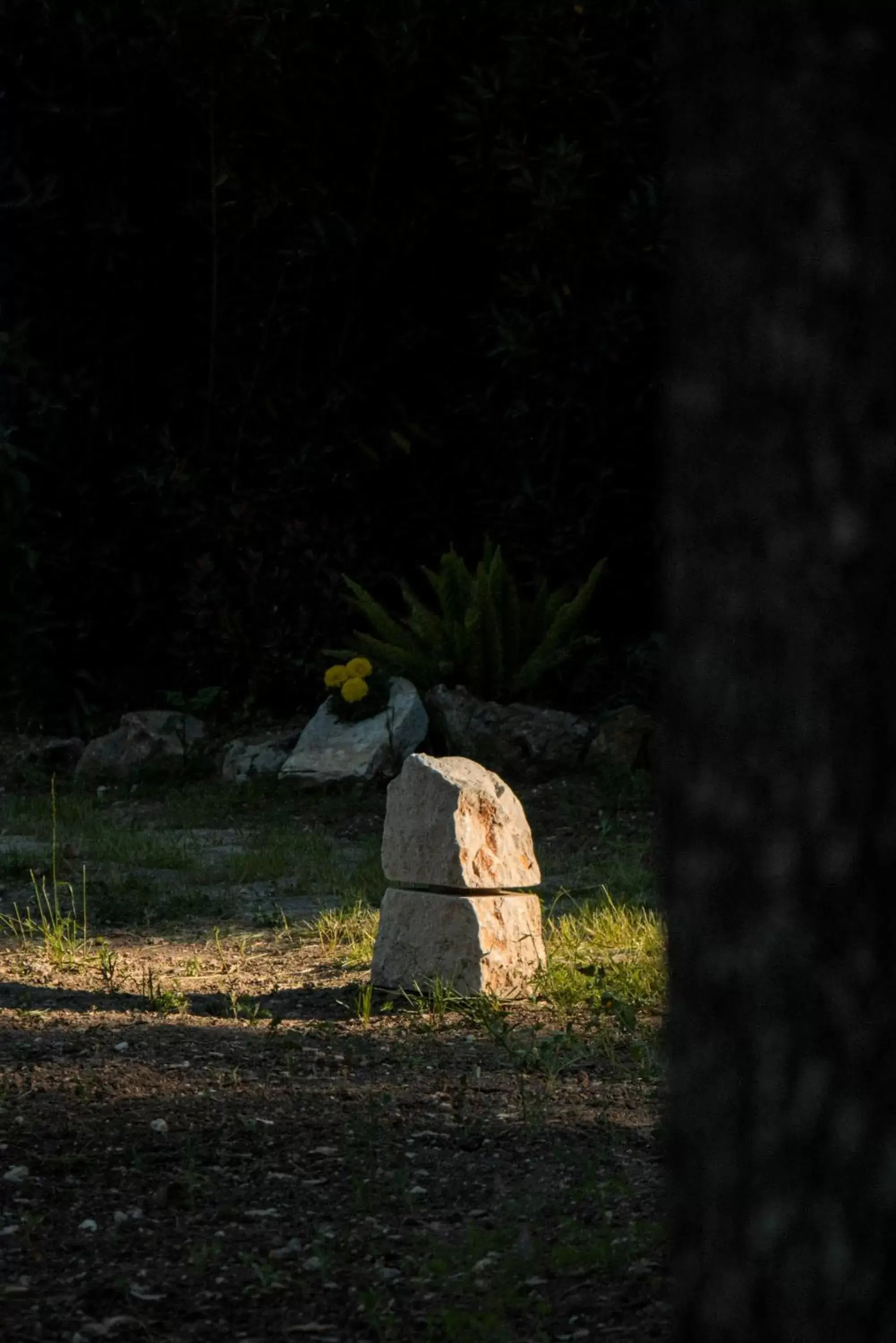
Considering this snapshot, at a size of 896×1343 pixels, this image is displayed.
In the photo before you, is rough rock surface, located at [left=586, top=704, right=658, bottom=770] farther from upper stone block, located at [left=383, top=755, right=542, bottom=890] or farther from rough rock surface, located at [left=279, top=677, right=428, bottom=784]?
upper stone block, located at [left=383, top=755, right=542, bottom=890]

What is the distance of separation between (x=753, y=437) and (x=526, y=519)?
266 inches

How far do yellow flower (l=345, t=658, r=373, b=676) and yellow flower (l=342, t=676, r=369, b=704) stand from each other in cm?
6

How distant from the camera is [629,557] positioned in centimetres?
847

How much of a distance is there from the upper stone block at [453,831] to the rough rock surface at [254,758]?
11.0ft

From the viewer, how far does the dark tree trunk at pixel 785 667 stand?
157 cm

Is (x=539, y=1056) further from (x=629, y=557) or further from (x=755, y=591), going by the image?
(x=629, y=557)

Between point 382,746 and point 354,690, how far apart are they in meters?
0.29

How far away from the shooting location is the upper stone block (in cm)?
411

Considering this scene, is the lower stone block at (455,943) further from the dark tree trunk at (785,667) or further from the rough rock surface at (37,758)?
the rough rock surface at (37,758)

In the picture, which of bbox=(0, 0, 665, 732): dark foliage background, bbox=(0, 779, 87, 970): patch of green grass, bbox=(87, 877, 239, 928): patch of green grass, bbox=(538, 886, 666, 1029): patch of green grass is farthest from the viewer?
bbox=(0, 0, 665, 732): dark foliage background

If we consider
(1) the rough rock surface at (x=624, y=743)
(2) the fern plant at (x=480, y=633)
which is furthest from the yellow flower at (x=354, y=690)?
(1) the rough rock surface at (x=624, y=743)

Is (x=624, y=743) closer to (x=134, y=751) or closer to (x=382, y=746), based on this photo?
(x=382, y=746)

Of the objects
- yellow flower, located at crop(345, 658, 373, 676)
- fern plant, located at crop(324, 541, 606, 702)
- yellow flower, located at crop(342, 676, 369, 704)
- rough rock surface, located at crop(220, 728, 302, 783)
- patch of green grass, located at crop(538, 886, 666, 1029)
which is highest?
fern plant, located at crop(324, 541, 606, 702)

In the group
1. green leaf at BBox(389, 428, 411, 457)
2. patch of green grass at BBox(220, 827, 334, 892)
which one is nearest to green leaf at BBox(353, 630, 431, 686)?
green leaf at BBox(389, 428, 411, 457)
